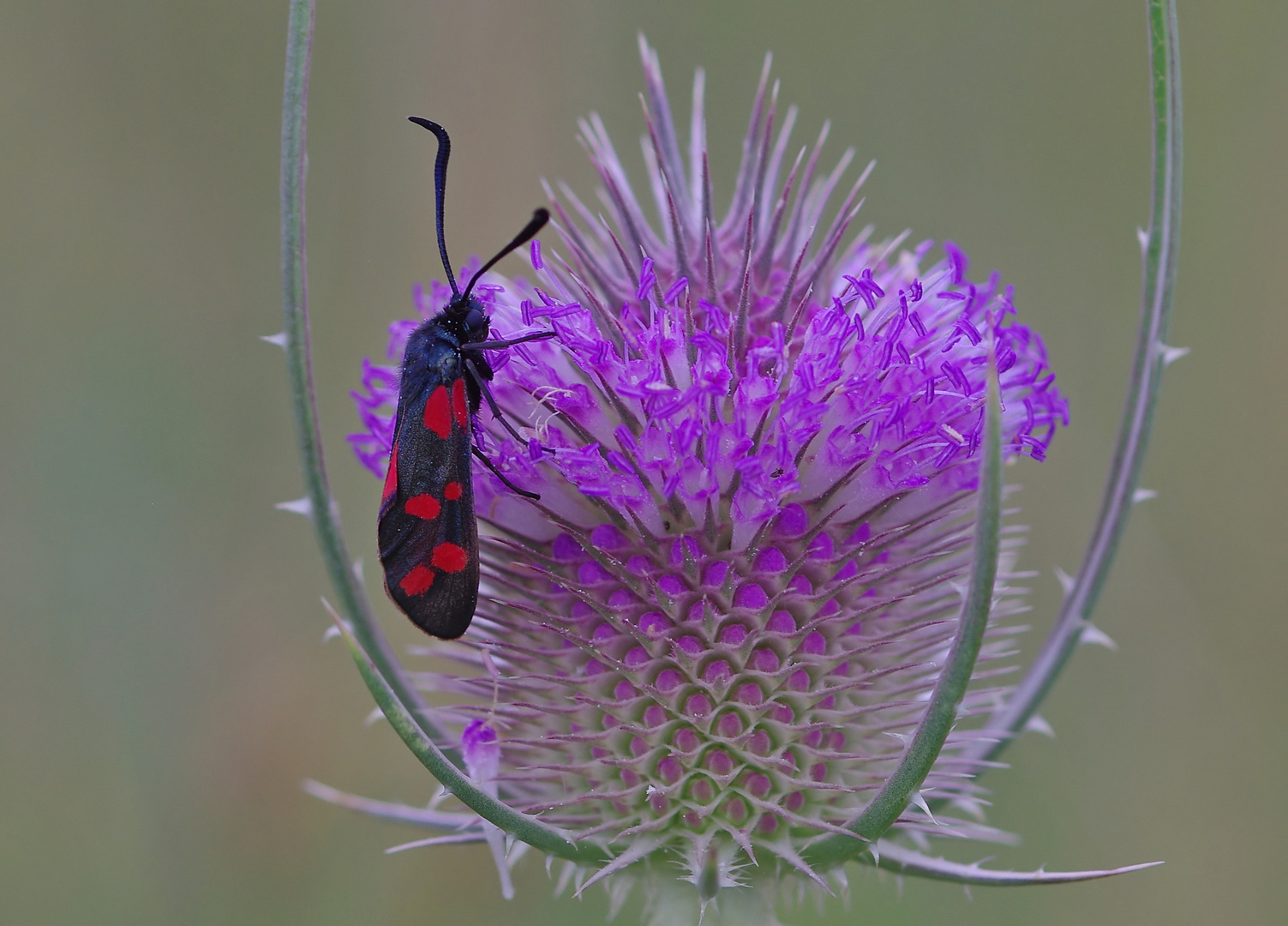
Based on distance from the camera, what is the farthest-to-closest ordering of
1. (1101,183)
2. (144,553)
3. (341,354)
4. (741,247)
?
(1101,183), (341,354), (144,553), (741,247)

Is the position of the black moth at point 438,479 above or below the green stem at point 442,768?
above

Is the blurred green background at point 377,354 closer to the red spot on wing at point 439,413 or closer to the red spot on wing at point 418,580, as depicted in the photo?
Answer: the red spot on wing at point 418,580

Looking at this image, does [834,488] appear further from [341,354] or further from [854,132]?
[854,132]

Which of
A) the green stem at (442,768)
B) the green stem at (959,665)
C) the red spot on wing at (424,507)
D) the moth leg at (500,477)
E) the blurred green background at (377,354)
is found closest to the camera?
the green stem at (959,665)

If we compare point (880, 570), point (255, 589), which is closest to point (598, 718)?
point (880, 570)

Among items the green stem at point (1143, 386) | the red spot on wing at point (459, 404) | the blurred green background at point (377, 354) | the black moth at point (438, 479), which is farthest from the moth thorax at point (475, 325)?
the blurred green background at point (377, 354)

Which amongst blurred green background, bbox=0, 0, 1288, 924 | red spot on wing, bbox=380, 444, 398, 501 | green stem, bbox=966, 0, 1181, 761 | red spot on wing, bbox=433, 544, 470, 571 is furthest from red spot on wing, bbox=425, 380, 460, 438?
blurred green background, bbox=0, 0, 1288, 924

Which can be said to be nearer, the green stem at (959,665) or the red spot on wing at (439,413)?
the green stem at (959,665)
